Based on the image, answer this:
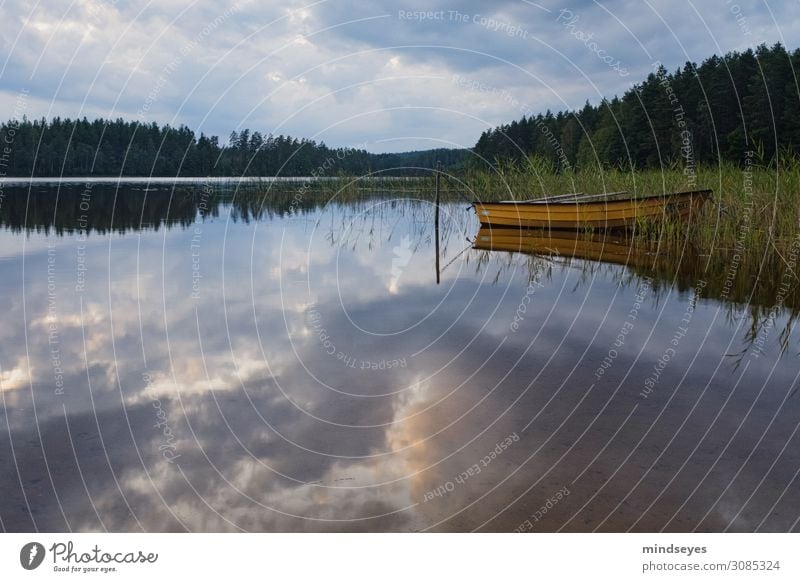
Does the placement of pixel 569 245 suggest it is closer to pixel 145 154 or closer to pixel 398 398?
pixel 398 398

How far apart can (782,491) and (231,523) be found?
4.14m

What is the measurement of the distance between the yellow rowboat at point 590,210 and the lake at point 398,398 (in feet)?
16.5

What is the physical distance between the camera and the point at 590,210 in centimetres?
2352

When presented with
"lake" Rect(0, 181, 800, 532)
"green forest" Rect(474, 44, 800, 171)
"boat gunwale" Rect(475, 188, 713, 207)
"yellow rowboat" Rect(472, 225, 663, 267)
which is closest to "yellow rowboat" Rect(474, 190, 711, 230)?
"boat gunwale" Rect(475, 188, 713, 207)

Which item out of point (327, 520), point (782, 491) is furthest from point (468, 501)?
point (782, 491)

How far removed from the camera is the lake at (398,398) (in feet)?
16.5

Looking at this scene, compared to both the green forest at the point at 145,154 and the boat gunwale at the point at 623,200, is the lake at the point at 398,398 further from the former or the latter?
the green forest at the point at 145,154

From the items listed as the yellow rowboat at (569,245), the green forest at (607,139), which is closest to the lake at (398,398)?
the yellow rowboat at (569,245)

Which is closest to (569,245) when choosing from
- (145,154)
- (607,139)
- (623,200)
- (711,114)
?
(623,200)

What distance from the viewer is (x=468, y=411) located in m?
6.99

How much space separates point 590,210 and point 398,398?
17.8m

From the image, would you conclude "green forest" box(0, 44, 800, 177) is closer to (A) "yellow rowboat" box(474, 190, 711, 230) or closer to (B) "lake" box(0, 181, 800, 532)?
(A) "yellow rowboat" box(474, 190, 711, 230)

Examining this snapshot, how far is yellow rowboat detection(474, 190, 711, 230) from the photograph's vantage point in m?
20.8

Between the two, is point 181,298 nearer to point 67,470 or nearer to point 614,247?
point 67,470
